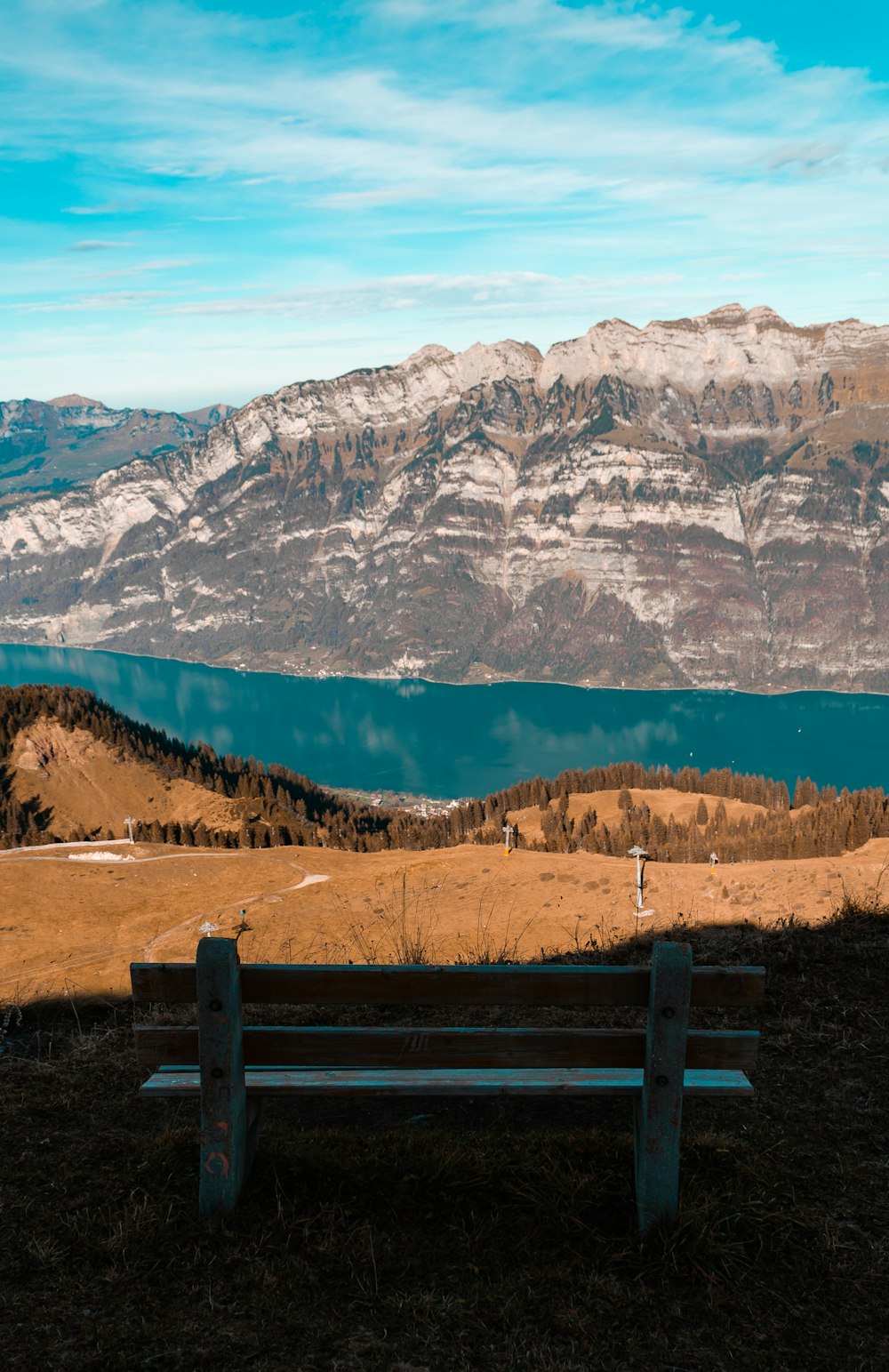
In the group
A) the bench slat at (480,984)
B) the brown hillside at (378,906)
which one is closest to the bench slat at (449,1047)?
the bench slat at (480,984)

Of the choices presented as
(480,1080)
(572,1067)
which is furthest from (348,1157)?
(572,1067)

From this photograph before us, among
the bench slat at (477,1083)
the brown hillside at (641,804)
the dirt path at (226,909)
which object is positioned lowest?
the brown hillside at (641,804)

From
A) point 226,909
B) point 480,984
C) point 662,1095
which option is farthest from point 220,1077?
point 226,909

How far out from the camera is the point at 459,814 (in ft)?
545

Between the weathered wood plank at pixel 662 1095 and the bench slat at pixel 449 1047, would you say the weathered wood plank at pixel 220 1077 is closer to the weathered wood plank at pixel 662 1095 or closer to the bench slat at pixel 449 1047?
the bench slat at pixel 449 1047

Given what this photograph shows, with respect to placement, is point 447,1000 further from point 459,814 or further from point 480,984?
point 459,814

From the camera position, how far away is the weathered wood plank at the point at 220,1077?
7.11 meters

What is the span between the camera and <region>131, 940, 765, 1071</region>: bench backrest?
707cm

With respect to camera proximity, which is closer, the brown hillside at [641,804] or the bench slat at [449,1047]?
the bench slat at [449,1047]

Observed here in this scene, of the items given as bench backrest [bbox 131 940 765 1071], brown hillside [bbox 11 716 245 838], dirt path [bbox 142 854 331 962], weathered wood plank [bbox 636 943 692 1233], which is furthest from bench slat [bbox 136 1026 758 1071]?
brown hillside [bbox 11 716 245 838]

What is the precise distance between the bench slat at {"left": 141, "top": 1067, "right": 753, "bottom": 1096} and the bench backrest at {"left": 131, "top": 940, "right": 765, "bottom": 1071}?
129mm

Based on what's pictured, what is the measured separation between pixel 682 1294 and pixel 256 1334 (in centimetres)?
299

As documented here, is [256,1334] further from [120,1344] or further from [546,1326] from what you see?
[546,1326]

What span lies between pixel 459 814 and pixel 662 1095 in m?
160
